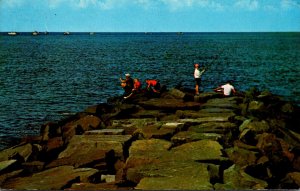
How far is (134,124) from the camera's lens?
1455cm

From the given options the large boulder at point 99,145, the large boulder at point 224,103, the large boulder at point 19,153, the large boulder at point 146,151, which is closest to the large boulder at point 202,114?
the large boulder at point 224,103

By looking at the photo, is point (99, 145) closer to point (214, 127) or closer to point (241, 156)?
point (241, 156)

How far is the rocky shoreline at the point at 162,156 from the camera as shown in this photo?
348 inches

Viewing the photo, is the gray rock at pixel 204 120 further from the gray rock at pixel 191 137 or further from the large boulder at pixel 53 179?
the large boulder at pixel 53 179

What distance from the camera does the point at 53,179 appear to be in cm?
901

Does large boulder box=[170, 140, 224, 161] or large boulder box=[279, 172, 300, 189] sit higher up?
large boulder box=[170, 140, 224, 161]

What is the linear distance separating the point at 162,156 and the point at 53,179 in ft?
8.50

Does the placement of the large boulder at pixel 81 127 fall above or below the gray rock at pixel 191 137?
below

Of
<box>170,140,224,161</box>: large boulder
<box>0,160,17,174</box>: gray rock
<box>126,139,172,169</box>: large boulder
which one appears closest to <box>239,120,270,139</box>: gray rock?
<box>170,140,224,161</box>: large boulder

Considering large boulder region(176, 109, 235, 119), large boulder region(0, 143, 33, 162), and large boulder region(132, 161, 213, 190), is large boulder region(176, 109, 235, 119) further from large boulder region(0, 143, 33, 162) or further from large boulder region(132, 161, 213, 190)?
large boulder region(132, 161, 213, 190)

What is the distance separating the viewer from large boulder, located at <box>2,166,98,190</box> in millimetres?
8610

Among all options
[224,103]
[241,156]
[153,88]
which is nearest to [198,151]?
[241,156]

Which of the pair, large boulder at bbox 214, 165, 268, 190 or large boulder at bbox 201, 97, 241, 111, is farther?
large boulder at bbox 201, 97, 241, 111

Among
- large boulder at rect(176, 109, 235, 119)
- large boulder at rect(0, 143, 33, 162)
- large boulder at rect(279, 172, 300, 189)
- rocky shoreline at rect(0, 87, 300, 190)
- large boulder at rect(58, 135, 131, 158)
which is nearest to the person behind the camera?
rocky shoreline at rect(0, 87, 300, 190)
